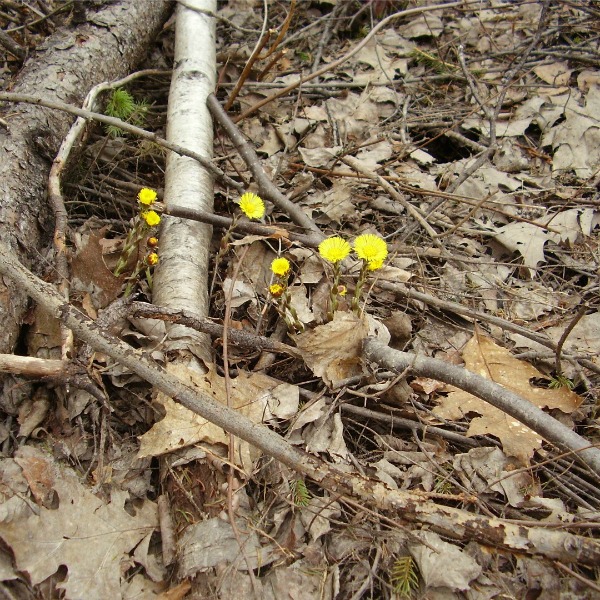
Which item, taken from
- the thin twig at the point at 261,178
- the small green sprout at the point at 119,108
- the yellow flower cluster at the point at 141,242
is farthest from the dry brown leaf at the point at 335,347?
the small green sprout at the point at 119,108

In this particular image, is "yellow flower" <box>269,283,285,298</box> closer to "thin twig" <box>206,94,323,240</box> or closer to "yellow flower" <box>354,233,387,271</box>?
"yellow flower" <box>354,233,387,271</box>

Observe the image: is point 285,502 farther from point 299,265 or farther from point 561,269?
point 561,269

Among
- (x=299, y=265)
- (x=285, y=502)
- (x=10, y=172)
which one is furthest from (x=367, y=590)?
(x=10, y=172)

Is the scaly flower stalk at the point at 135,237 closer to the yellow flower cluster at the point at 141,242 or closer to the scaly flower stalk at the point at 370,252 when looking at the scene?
the yellow flower cluster at the point at 141,242

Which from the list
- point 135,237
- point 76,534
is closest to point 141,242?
point 135,237

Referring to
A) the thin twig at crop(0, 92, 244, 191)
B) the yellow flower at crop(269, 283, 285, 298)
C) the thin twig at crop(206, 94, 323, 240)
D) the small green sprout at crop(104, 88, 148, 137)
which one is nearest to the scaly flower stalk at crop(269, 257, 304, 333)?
the yellow flower at crop(269, 283, 285, 298)
